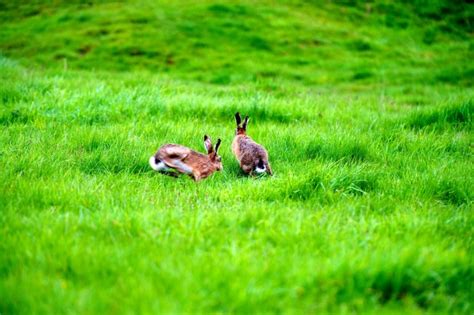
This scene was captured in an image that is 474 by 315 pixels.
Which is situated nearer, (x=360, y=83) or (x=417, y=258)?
(x=417, y=258)

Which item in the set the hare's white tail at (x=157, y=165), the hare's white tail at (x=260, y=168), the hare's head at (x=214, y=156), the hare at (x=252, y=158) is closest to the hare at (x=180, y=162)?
the hare's white tail at (x=157, y=165)

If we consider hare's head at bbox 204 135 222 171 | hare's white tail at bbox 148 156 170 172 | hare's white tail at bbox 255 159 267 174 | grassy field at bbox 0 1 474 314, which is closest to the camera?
grassy field at bbox 0 1 474 314

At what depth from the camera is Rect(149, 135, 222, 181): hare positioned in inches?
211

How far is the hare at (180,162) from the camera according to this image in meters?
5.37

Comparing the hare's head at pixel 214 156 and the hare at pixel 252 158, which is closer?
the hare at pixel 252 158

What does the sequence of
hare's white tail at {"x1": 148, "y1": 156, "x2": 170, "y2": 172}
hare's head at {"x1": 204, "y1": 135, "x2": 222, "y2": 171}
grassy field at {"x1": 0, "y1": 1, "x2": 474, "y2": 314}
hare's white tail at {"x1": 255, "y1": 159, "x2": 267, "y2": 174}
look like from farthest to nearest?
1. hare's head at {"x1": 204, "y1": 135, "x2": 222, "y2": 171}
2. hare's white tail at {"x1": 255, "y1": 159, "x2": 267, "y2": 174}
3. hare's white tail at {"x1": 148, "y1": 156, "x2": 170, "y2": 172}
4. grassy field at {"x1": 0, "y1": 1, "x2": 474, "y2": 314}

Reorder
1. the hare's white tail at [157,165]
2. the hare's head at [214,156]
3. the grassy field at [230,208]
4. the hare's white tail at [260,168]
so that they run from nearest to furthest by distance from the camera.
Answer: the grassy field at [230,208] < the hare's white tail at [157,165] < the hare's white tail at [260,168] < the hare's head at [214,156]

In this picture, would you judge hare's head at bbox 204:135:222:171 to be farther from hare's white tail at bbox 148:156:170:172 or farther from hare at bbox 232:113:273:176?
hare's white tail at bbox 148:156:170:172

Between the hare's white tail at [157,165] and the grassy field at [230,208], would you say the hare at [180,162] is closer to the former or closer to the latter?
the hare's white tail at [157,165]

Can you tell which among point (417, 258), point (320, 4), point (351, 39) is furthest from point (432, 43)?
point (417, 258)

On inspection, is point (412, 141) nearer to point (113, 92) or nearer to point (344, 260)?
point (344, 260)

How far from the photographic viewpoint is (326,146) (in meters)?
6.32

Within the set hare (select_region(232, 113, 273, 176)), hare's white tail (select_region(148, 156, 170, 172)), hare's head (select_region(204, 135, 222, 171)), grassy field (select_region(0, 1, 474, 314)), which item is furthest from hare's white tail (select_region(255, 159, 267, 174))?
hare's white tail (select_region(148, 156, 170, 172))

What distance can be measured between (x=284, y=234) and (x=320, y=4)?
30.1 m
